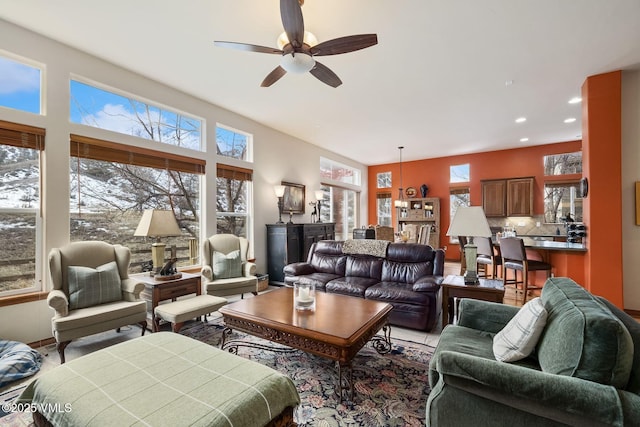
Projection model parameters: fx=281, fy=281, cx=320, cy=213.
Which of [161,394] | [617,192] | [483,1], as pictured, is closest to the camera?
[161,394]

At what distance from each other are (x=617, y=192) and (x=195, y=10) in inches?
204

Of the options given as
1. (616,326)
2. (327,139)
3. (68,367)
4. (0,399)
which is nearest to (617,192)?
(616,326)

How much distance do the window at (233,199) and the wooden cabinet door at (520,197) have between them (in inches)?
261

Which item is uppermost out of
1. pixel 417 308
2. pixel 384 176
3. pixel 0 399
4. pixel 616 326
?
pixel 384 176

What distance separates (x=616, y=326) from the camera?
44.1 inches

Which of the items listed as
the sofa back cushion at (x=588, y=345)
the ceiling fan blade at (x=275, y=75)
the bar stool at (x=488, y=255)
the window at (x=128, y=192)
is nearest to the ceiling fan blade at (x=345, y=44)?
A: the ceiling fan blade at (x=275, y=75)

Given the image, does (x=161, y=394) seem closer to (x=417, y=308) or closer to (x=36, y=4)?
(x=417, y=308)

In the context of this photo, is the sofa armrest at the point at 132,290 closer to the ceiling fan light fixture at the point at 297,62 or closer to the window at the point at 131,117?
the window at the point at 131,117

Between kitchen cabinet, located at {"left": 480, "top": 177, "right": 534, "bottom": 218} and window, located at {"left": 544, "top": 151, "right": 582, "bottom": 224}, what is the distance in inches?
16.1

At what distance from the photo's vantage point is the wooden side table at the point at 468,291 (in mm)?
2654

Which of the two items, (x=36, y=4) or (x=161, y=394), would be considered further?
(x=36, y=4)

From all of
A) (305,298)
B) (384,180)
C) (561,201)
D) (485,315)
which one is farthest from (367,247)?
(561,201)

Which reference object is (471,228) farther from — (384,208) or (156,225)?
(384,208)

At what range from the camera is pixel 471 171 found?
8000 mm
